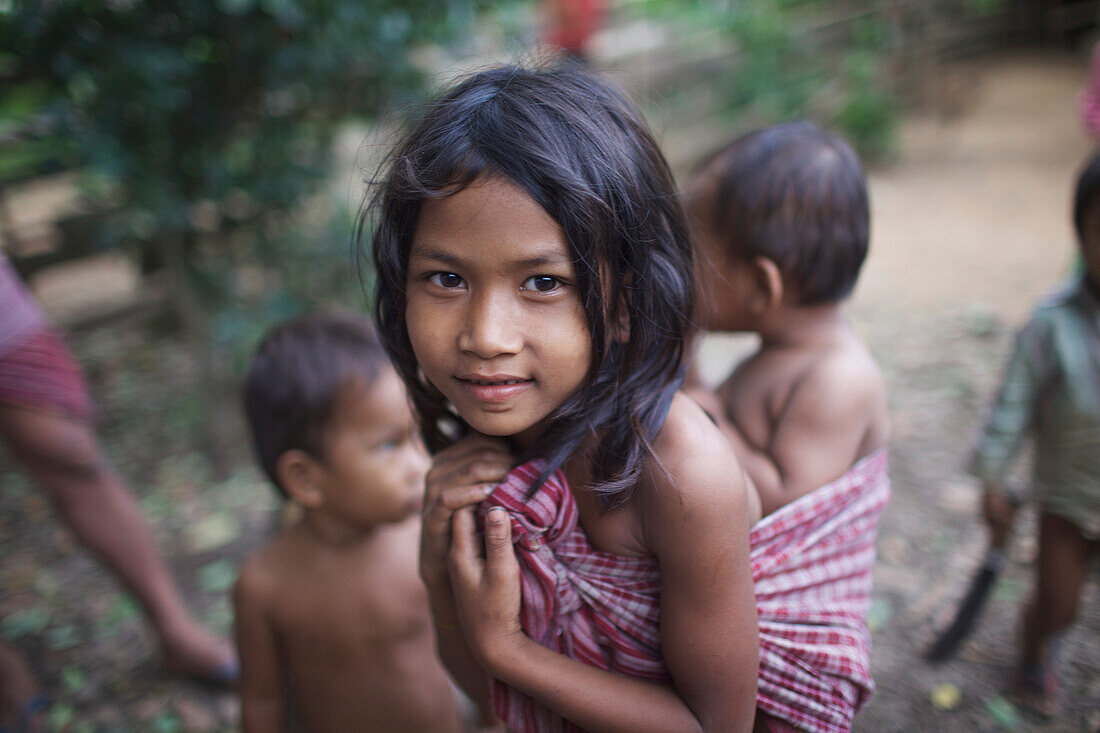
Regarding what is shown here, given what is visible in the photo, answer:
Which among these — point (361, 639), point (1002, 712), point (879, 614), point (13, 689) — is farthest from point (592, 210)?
point (13, 689)

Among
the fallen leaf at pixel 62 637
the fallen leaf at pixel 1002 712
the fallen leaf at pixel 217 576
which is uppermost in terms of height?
the fallen leaf at pixel 217 576

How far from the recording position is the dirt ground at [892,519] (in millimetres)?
2342

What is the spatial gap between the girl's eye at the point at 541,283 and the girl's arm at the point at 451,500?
345 millimetres

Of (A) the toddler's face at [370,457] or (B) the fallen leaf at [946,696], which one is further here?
(B) the fallen leaf at [946,696]

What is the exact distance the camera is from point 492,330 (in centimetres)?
100

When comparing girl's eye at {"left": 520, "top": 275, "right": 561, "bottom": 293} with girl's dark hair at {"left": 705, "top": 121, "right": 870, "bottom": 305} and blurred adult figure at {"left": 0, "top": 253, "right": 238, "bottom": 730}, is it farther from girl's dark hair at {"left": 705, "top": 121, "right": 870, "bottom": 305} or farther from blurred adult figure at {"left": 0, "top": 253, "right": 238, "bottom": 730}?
blurred adult figure at {"left": 0, "top": 253, "right": 238, "bottom": 730}

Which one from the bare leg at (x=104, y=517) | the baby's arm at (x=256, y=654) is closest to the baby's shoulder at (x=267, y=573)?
the baby's arm at (x=256, y=654)

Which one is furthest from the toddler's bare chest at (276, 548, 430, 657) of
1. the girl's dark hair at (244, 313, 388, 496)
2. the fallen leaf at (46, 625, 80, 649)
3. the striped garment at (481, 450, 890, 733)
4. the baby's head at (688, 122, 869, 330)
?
the fallen leaf at (46, 625, 80, 649)

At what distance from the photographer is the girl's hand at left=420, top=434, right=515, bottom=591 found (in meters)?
1.24

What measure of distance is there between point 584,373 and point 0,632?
2.74 m

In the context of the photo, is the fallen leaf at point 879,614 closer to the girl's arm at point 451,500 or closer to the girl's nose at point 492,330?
the girl's arm at point 451,500

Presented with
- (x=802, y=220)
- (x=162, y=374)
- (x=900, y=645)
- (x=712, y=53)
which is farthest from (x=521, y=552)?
(x=712, y=53)

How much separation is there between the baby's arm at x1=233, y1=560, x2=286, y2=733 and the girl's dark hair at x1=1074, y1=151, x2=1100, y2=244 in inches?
85.3

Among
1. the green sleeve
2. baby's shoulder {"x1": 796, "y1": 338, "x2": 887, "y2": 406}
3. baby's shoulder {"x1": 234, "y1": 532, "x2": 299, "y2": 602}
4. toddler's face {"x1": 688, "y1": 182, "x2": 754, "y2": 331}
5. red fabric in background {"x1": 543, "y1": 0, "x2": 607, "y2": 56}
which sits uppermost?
red fabric in background {"x1": 543, "y1": 0, "x2": 607, "y2": 56}
